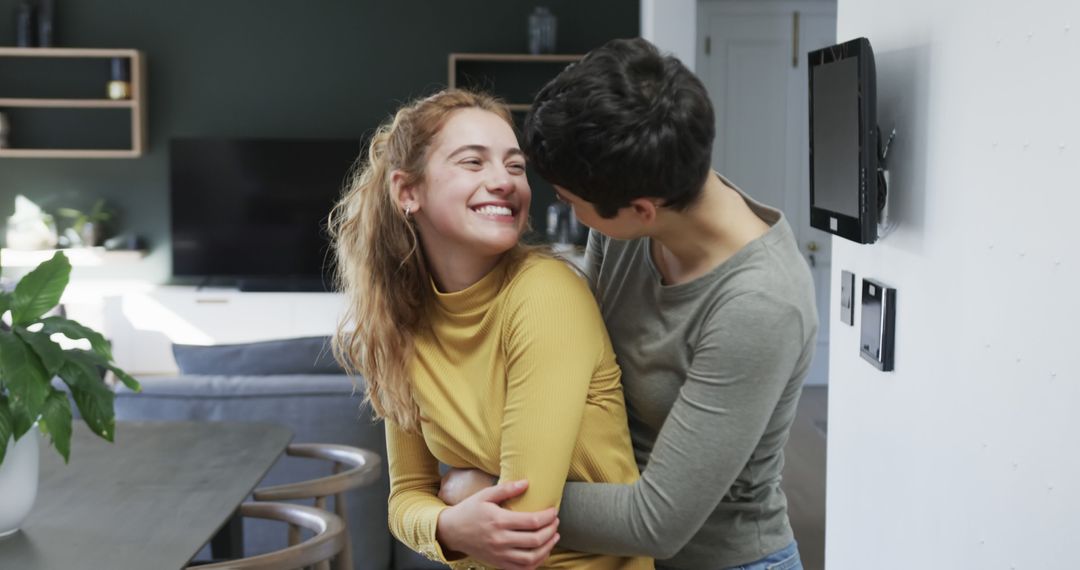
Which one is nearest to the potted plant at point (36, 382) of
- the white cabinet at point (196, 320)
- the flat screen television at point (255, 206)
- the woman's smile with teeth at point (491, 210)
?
the woman's smile with teeth at point (491, 210)

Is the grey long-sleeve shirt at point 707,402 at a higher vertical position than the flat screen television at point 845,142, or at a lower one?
lower

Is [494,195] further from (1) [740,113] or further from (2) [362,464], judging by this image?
(1) [740,113]

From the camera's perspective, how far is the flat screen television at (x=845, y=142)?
1994 mm

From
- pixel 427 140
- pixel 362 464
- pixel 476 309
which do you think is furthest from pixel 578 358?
pixel 362 464

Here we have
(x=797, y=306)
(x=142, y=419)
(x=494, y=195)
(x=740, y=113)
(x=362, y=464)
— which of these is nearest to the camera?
(x=797, y=306)

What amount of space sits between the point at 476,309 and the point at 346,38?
20.0 feet

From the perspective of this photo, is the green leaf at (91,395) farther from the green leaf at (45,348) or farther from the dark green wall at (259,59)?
the dark green wall at (259,59)

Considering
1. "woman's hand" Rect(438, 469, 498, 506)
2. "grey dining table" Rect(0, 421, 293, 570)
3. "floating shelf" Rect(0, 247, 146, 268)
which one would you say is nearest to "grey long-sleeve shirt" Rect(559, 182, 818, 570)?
"woman's hand" Rect(438, 469, 498, 506)

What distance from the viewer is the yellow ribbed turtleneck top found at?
1342 mm

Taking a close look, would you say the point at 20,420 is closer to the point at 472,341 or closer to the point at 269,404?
the point at 472,341

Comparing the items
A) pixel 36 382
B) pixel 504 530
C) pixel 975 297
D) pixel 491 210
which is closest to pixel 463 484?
pixel 504 530

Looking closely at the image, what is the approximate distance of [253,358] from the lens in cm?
342

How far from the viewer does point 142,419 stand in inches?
131

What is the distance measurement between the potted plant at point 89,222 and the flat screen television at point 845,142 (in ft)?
18.5
